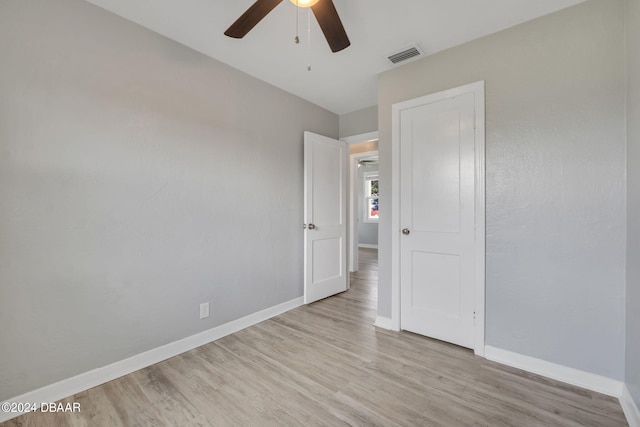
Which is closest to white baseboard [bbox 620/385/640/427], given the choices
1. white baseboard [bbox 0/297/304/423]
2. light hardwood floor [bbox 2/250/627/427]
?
light hardwood floor [bbox 2/250/627/427]

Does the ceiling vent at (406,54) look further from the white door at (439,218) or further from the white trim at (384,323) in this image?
the white trim at (384,323)

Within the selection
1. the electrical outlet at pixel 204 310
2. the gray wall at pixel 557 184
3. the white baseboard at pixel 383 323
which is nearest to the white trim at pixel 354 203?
the white baseboard at pixel 383 323

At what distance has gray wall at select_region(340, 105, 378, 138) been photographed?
353 cm

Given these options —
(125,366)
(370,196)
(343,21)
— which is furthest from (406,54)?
(370,196)

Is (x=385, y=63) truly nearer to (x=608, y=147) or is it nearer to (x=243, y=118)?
(x=243, y=118)

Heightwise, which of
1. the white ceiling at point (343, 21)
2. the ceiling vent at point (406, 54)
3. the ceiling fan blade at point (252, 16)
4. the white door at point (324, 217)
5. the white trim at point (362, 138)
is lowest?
the white door at point (324, 217)

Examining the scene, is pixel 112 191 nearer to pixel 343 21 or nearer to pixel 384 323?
pixel 343 21

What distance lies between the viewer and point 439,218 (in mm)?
2359

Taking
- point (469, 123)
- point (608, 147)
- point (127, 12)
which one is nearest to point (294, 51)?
point (127, 12)

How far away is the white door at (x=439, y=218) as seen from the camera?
7.27 feet

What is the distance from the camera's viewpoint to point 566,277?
1818mm

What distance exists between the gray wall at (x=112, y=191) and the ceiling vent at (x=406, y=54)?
1.41m

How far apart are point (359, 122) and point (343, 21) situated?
1.75 metres

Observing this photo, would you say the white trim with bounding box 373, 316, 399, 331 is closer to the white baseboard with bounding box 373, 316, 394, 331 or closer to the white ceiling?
the white baseboard with bounding box 373, 316, 394, 331
